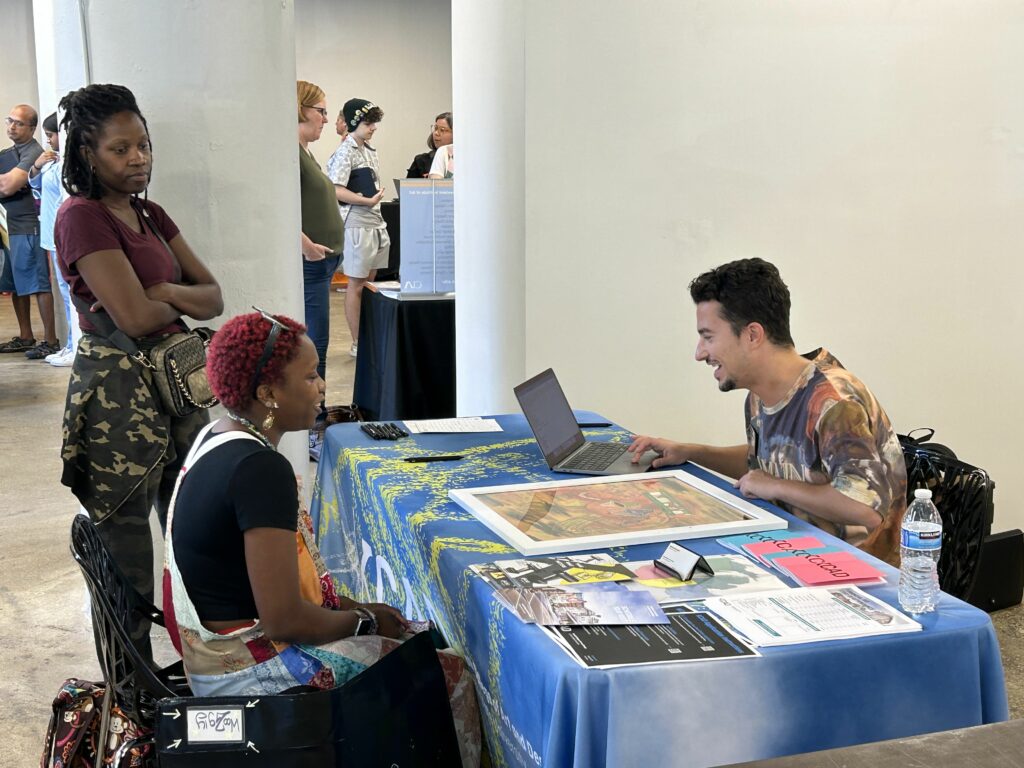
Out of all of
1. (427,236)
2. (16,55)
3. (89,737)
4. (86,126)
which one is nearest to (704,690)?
(89,737)

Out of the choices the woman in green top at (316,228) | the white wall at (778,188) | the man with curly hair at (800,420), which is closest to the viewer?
the man with curly hair at (800,420)

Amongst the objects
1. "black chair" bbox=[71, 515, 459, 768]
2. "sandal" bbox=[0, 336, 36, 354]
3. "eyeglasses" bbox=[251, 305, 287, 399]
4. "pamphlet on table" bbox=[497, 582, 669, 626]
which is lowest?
"sandal" bbox=[0, 336, 36, 354]

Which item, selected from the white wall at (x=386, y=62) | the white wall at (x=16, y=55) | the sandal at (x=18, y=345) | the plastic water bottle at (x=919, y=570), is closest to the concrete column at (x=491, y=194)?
the plastic water bottle at (x=919, y=570)

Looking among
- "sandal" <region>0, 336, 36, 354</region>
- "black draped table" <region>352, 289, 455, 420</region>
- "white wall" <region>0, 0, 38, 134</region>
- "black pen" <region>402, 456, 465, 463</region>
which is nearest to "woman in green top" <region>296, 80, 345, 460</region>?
"black draped table" <region>352, 289, 455, 420</region>

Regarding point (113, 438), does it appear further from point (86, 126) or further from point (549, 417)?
point (549, 417)

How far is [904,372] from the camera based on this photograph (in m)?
4.07

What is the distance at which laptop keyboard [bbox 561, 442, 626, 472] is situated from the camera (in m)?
2.53

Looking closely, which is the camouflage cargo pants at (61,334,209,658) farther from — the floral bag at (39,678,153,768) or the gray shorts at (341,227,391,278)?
the gray shorts at (341,227,391,278)

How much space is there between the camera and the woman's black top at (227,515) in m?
1.73

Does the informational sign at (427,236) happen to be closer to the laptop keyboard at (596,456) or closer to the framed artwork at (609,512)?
the laptop keyboard at (596,456)

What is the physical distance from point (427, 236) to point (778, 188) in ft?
5.47

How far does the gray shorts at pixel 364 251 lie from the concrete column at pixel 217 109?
8.32 feet

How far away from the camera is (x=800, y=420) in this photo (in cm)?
225

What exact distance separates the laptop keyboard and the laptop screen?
3 centimetres
